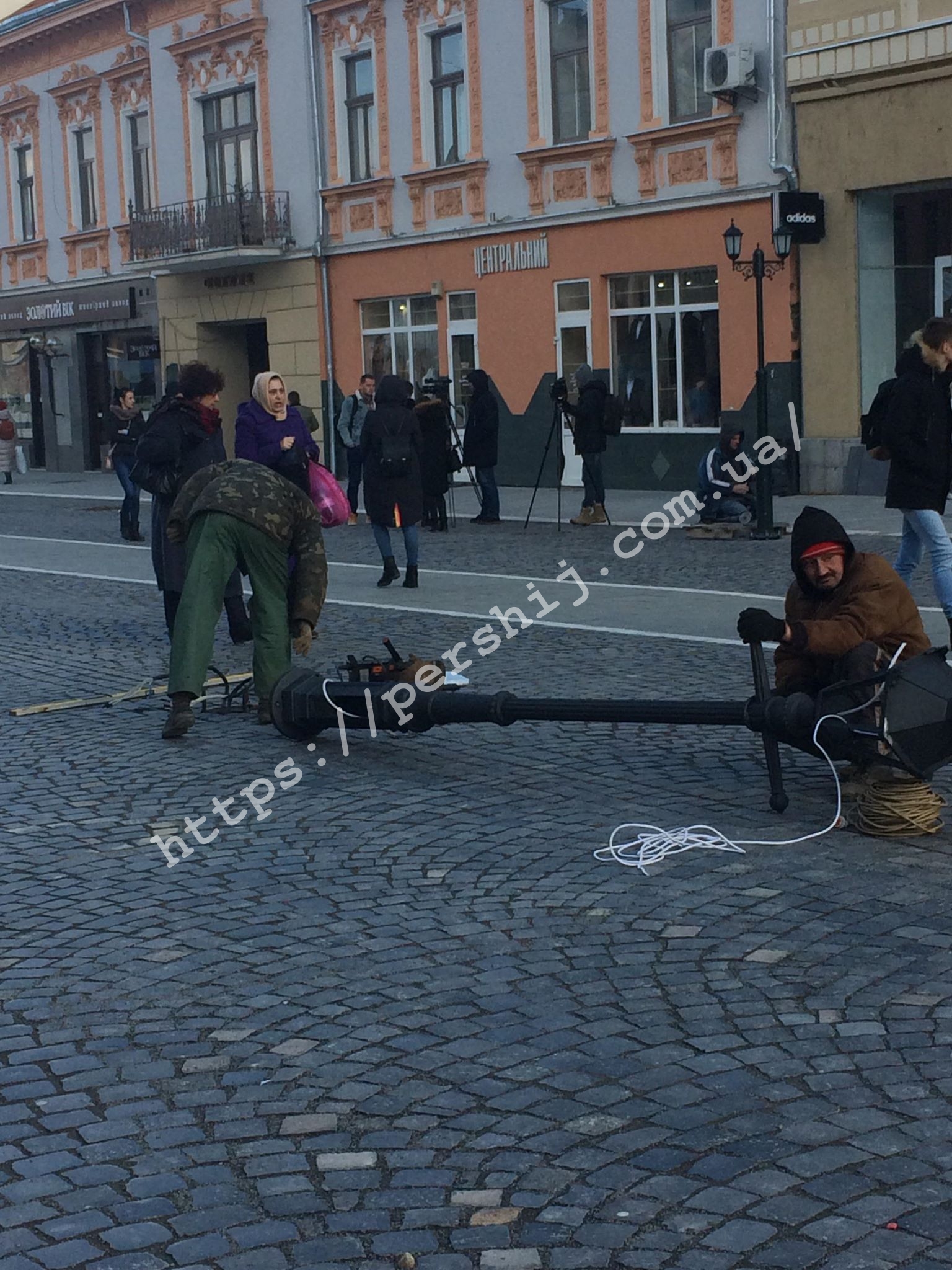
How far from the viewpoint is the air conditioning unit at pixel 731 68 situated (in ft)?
72.7

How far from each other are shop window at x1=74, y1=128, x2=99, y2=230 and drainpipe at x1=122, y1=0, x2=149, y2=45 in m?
3.15

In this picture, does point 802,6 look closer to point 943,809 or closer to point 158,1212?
point 943,809

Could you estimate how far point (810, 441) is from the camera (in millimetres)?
22594

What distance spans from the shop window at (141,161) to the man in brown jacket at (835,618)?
29473 mm

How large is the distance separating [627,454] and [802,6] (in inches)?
246

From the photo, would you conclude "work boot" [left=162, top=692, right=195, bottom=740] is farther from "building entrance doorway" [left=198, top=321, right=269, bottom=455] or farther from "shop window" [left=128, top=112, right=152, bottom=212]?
"shop window" [left=128, top=112, right=152, bottom=212]

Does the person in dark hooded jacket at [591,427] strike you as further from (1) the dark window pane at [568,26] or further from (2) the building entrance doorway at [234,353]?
(2) the building entrance doorway at [234,353]

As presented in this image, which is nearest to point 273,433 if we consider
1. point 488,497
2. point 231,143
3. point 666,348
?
point 488,497

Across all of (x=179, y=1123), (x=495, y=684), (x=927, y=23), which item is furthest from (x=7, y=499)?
(x=179, y=1123)

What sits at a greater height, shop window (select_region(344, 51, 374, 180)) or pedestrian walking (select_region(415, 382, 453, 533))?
shop window (select_region(344, 51, 374, 180))

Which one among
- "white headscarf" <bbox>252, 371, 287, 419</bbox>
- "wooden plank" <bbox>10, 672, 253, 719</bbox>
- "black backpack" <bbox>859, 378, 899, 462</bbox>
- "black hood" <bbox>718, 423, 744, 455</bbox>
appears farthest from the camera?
"black hood" <bbox>718, 423, 744, 455</bbox>

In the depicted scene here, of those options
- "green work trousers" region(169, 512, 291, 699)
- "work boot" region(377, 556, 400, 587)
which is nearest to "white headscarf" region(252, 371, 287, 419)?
"green work trousers" region(169, 512, 291, 699)

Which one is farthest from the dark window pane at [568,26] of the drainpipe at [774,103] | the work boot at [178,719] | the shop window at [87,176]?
the work boot at [178,719]

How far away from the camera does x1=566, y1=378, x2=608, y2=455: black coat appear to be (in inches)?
784
